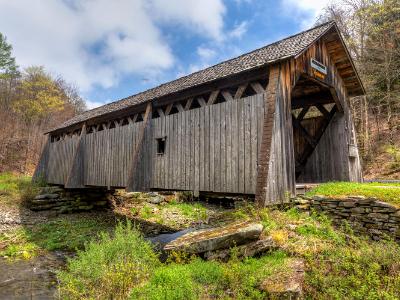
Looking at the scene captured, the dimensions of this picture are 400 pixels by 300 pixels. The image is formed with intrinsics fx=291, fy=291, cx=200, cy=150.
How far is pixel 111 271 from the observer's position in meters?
5.62

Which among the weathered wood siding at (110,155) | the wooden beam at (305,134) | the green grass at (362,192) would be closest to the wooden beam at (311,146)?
the wooden beam at (305,134)

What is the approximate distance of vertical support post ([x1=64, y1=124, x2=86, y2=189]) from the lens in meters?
14.2

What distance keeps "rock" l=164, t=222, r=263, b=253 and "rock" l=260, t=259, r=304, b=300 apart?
1.05 metres

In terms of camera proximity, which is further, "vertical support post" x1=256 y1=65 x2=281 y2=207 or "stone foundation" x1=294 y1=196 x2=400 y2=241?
"vertical support post" x1=256 y1=65 x2=281 y2=207

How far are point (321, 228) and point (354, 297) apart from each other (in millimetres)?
2131

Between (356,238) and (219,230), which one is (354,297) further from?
(219,230)

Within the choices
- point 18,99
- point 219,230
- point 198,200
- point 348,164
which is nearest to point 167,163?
point 219,230

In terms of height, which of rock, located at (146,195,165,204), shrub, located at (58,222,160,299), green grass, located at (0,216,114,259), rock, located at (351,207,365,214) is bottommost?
green grass, located at (0,216,114,259)

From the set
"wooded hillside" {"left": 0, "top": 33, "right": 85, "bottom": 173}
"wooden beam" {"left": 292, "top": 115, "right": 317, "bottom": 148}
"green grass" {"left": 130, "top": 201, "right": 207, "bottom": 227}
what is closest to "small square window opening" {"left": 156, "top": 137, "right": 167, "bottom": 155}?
"green grass" {"left": 130, "top": 201, "right": 207, "bottom": 227}

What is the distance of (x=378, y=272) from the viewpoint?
484 cm

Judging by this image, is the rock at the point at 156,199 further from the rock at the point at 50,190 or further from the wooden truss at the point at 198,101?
the wooden truss at the point at 198,101

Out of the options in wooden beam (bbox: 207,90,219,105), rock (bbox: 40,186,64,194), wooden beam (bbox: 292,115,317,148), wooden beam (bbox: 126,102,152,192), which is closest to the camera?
wooden beam (bbox: 207,90,219,105)

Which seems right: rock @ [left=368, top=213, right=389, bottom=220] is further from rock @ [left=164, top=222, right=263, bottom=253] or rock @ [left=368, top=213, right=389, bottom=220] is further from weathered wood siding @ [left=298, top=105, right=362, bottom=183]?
weathered wood siding @ [left=298, top=105, right=362, bottom=183]

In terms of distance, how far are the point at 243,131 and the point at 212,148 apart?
1156mm
